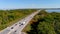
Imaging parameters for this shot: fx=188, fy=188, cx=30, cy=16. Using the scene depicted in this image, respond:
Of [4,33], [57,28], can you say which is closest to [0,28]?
[4,33]

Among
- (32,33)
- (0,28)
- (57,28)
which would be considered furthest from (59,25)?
(0,28)

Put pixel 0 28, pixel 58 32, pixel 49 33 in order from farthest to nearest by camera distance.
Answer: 1. pixel 0 28
2. pixel 58 32
3. pixel 49 33

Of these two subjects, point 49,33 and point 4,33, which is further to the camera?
point 4,33

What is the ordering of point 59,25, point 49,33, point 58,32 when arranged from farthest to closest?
point 59,25
point 58,32
point 49,33

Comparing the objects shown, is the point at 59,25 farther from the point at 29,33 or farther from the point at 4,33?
the point at 4,33

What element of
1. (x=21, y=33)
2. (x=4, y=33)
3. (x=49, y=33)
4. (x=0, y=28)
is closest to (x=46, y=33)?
(x=49, y=33)

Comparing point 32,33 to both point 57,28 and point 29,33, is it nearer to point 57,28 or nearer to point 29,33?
point 29,33

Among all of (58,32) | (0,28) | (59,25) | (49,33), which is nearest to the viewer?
(49,33)

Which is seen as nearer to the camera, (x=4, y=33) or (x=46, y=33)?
(x=46, y=33)
